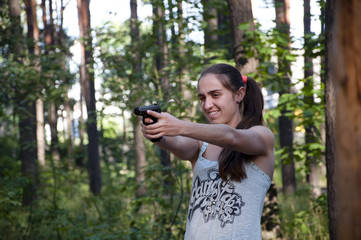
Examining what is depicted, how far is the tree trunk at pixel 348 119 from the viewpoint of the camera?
2.79ft

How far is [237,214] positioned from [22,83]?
7500mm

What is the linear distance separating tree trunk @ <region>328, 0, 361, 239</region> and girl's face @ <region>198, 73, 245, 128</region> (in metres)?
1.57

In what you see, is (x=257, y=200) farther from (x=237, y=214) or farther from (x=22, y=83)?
(x=22, y=83)

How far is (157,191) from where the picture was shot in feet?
21.5

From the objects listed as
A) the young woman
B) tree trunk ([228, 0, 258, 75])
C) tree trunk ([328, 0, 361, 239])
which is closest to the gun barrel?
the young woman

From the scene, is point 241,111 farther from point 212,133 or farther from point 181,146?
point 212,133

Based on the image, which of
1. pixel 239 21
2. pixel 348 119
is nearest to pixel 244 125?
pixel 348 119

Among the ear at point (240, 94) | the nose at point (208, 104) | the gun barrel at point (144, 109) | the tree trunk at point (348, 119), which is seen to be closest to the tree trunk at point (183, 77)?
the ear at point (240, 94)

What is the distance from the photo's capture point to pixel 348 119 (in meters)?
0.87

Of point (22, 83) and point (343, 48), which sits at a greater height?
point (22, 83)

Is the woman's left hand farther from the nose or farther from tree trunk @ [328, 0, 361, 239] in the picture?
tree trunk @ [328, 0, 361, 239]

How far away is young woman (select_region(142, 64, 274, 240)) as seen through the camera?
7.47 feet

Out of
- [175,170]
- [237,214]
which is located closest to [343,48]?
[237,214]

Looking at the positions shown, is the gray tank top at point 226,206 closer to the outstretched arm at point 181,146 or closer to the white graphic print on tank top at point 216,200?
the white graphic print on tank top at point 216,200
